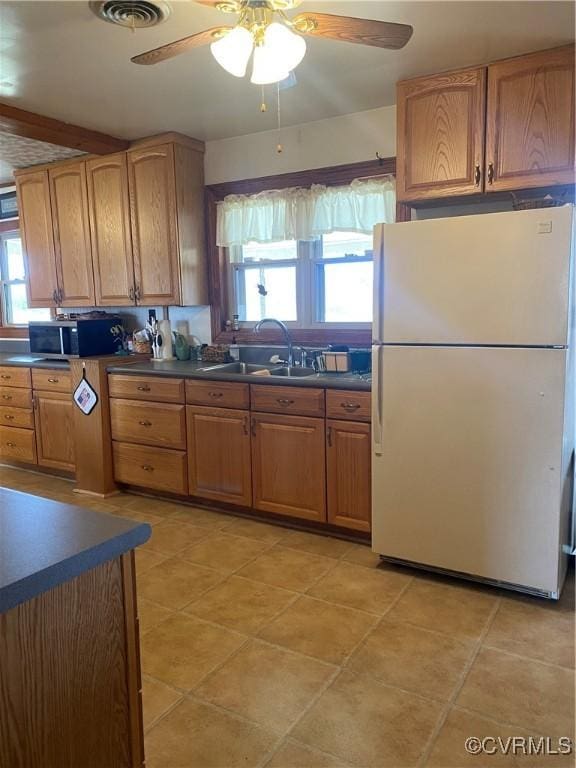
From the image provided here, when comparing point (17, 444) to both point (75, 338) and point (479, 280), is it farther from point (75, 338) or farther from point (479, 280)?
point (479, 280)

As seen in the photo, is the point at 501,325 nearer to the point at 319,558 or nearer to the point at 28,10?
the point at 319,558

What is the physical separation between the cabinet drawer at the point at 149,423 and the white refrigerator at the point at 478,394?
54.1 inches

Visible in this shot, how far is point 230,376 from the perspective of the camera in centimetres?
324

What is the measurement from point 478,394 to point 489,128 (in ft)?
4.00

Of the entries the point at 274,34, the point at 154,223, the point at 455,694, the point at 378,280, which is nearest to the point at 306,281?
the point at 154,223

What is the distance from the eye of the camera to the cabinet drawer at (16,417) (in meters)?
4.24

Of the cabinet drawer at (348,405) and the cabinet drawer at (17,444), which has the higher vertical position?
the cabinet drawer at (348,405)

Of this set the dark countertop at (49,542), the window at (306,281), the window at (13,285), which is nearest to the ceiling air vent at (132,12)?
the window at (306,281)

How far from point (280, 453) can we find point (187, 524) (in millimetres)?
733

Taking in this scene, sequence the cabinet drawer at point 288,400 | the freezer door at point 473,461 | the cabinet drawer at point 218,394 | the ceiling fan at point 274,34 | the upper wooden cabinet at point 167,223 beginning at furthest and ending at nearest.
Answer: the upper wooden cabinet at point 167,223 < the cabinet drawer at point 218,394 < the cabinet drawer at point 288,400 < the freezer door at point 473,461 < the ceiling fan at point 274,34

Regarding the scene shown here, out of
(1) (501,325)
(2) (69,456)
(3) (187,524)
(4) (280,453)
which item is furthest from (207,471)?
(1) (501,325)

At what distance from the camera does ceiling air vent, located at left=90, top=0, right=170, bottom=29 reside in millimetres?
2023

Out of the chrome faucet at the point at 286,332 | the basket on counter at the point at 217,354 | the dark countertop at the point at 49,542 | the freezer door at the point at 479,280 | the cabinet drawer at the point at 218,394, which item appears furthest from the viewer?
the basket on counter at the point at 217,354

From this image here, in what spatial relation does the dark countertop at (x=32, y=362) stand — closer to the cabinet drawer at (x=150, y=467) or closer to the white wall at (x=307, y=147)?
the cabinet drawer at (x=150, y=467)
